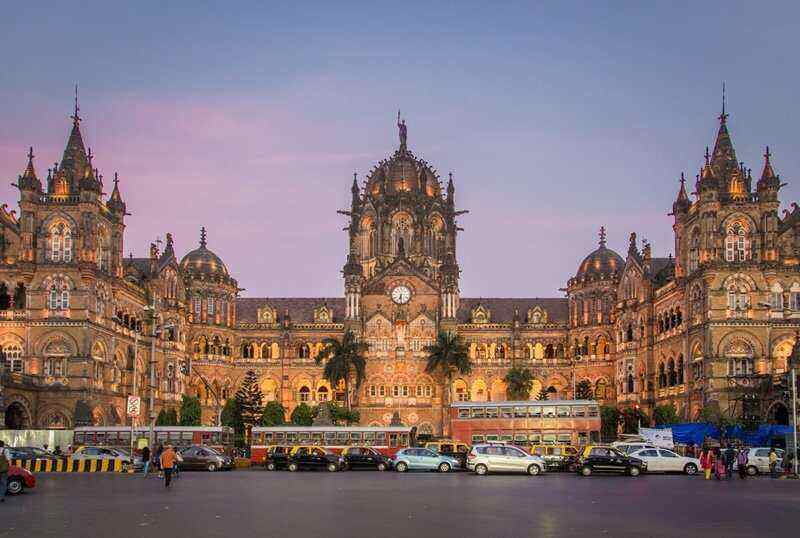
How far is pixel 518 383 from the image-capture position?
113 metres

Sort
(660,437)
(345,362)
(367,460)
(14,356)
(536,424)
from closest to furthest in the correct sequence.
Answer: (367,460) → (536,424) → (660,437) → (14,356) → (345,362)

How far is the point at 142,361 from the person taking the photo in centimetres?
10281

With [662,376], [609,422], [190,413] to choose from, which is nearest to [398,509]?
[190,413]

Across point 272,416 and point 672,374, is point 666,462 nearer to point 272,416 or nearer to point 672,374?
point 672,374

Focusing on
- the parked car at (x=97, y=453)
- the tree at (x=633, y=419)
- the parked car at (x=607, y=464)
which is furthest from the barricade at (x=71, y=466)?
the tree at (x=633, y=419)

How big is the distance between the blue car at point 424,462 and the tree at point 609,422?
39.2 m

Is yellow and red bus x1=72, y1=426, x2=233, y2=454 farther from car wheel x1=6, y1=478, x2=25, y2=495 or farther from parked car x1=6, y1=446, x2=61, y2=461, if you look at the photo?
car wheel x1=6, y1=478, x2=25, y2=495

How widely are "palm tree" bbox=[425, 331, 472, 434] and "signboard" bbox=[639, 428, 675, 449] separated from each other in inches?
1498

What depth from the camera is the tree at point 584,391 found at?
380 feet

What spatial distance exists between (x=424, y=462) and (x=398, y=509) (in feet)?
97.6

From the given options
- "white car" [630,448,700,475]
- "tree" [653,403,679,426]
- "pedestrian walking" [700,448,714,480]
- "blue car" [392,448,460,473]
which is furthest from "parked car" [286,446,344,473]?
"tree" [653,403,679,426]

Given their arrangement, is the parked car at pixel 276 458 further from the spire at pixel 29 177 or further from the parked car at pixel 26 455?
the spire at pixel 29 177

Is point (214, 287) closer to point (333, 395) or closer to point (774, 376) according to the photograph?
point (333, 395)

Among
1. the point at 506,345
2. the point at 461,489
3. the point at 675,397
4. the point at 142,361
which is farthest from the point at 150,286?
the point at 461,489
